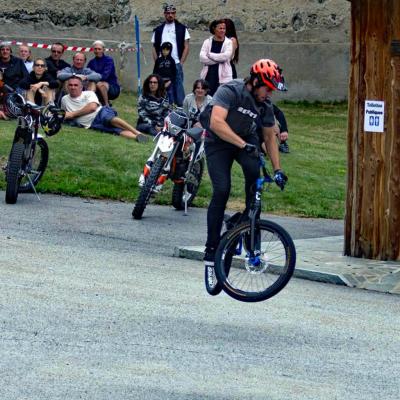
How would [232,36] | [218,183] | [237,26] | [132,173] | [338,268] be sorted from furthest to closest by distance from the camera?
[237,26] < [232,36] < [132,173] < [338,268] < [218,183]

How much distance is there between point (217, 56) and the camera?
20.7 metres

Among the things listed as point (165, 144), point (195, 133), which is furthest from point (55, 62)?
point (195, 133)

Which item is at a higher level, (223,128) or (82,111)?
(223,128)

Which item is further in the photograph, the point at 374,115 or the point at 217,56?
the point at 217,56

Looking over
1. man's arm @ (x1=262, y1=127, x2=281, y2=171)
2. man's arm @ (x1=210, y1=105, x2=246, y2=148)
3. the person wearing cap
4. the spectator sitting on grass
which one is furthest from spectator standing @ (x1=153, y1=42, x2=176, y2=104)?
man's arm @ (x1=210, y1=105, x2=246, y2=148)

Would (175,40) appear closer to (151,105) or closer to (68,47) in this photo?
(151,105)

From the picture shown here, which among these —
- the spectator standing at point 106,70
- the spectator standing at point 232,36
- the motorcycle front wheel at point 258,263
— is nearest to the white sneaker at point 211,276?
the motorcycle front wheel at point 258,263

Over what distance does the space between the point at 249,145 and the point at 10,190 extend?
563 cm

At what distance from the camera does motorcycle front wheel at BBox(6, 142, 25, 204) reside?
1502 cm

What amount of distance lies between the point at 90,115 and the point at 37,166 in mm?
4346

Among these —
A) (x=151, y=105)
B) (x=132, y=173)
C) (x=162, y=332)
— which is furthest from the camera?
(x=151, y=105)

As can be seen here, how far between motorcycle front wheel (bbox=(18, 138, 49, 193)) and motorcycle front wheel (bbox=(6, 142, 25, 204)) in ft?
1.93

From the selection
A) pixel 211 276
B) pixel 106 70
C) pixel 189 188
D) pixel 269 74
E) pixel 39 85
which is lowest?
pixel 189 188

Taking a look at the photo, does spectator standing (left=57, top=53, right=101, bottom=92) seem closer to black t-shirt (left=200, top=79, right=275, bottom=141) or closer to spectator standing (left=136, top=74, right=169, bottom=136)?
spectator standing (left=136, top=74, right=169, bottom=136)
